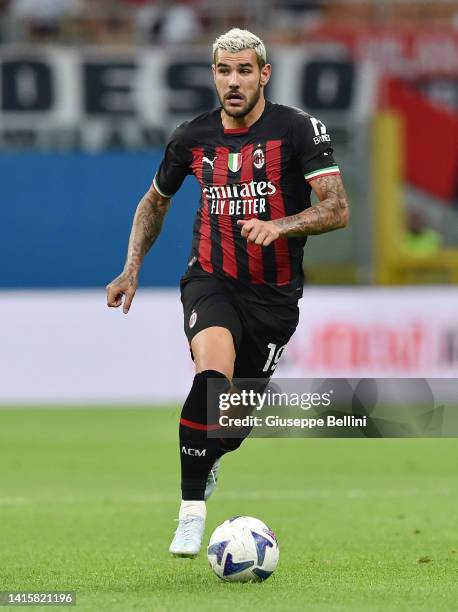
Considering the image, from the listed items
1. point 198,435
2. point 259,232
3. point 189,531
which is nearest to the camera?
point 259,232

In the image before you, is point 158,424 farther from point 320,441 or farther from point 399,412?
point 399,412

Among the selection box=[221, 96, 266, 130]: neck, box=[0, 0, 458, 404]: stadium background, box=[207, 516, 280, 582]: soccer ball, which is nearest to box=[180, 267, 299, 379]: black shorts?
box=[221, 96, 266, 130]: neck

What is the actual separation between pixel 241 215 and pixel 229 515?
2.49 m

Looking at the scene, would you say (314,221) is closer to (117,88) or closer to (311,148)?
(311,148)

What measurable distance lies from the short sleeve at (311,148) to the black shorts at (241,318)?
67 centimetres

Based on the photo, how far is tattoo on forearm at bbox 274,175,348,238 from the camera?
6000 millimetres

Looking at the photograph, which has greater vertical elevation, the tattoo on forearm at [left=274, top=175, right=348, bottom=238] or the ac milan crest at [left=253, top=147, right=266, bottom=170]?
the ac milan crest at [left=253, top=147, right=266, bottom=170]

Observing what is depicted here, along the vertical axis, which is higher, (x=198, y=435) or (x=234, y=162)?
(x=234, y=162)

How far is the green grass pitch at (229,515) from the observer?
18.4 ft

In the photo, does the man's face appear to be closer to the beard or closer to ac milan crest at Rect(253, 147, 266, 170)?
the beard

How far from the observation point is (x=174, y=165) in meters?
6.85

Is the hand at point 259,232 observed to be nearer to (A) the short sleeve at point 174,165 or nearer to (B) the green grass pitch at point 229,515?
(A) the short sleeve at point 174,165

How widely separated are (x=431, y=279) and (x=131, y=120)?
4.57 metres

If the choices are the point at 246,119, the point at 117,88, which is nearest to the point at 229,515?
the point at 246,119
